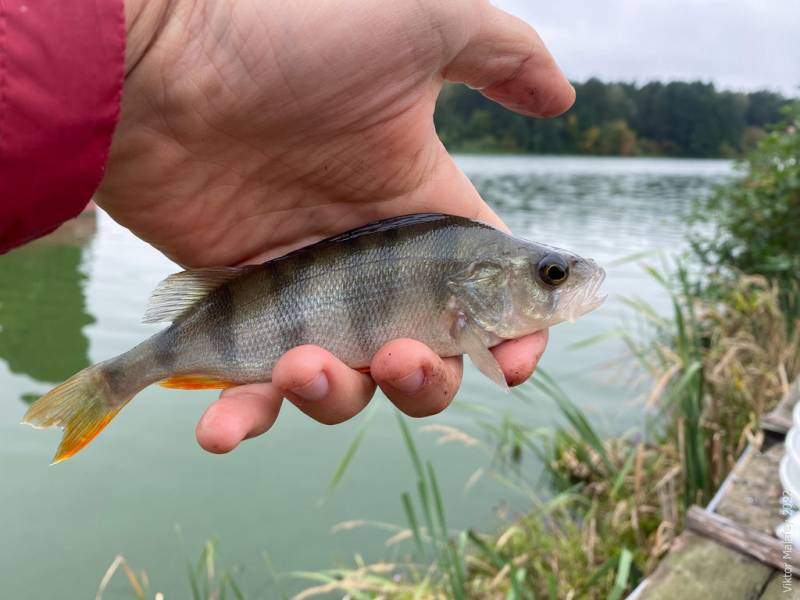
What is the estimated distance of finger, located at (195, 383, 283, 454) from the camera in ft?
6.66

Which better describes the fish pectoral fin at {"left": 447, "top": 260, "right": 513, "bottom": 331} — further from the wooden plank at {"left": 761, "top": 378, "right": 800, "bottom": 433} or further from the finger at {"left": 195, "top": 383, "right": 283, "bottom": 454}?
the wooden plank at {"left": 761, "top": 378, "right": 800, "bottom": 433}

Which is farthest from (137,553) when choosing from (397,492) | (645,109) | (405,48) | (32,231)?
(645,109)

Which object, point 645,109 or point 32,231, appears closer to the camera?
point 32,231

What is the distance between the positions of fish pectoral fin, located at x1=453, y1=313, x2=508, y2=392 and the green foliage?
6.17 metres

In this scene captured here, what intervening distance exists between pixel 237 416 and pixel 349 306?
51 centimetres

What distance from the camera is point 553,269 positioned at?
234 centimetres

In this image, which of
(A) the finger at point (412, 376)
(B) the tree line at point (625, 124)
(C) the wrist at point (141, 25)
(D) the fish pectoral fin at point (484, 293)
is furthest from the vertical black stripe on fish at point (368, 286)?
(B) the tree line at point (625, 124)

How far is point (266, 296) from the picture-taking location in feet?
7.47

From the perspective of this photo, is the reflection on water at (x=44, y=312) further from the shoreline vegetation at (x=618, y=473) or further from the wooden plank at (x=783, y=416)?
the wooden plank at (x=783, y=416)

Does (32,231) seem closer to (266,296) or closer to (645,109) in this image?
(266,296)

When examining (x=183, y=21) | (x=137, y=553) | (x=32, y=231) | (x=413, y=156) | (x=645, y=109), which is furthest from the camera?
(x=645, y=109)

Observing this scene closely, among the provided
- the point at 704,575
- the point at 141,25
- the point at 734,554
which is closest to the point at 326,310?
the point at 141,25

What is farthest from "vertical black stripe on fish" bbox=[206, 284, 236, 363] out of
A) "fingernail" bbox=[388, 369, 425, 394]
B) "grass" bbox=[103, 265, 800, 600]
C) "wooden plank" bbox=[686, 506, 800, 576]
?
"wooden plank" bbox=[686, 506, 800, 576]

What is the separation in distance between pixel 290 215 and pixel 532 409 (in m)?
5.81
